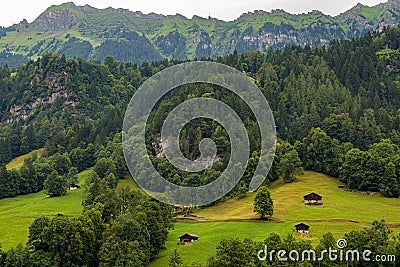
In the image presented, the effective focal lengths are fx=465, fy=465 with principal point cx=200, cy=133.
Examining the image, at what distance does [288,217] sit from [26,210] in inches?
2447

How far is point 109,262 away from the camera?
203 ft

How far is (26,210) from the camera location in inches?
4353

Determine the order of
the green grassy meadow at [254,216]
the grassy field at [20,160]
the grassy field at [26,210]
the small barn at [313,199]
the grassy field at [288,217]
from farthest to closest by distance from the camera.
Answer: the grassy field at [20,160], the small barn at [313,199], the grassy field at [26,210], the green grassy meadow at [254,216], the grassy field at [288,217]

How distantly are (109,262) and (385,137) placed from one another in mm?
103756

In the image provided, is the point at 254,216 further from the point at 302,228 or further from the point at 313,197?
the point at 302,228

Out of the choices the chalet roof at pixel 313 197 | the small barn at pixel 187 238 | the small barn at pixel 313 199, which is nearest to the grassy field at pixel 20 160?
the small barn at pixel 187 238

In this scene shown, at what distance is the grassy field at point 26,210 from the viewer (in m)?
84.4
